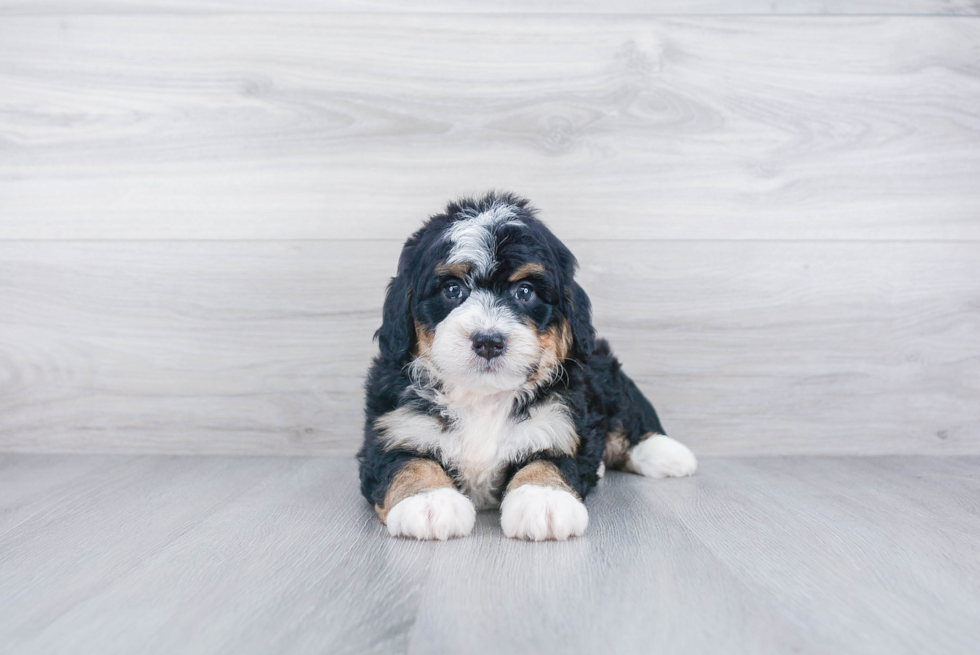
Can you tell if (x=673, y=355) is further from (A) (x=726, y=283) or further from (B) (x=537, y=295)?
(B) (x=537, y=295)

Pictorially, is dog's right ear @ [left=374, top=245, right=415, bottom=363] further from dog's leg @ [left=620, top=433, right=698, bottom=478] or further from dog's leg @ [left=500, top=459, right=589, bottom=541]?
dog's leg @ [left=620, top=433, right=698, bottom=478]

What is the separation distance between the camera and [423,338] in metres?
1.90

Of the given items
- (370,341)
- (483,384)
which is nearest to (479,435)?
(483,384)

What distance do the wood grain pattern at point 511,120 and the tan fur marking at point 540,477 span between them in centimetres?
119

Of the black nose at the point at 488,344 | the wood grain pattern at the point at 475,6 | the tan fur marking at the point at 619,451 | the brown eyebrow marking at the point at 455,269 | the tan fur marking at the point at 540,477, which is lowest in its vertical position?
the tan fur marking at the point at 619,451

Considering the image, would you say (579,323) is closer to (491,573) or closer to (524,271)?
(524,271)

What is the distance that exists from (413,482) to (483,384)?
297 mm

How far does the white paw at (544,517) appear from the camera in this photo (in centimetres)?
165

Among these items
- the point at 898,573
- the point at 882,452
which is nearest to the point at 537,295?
the point at 898,573

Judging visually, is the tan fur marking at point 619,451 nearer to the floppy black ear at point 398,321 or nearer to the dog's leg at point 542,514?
the dog's leg at point 542,514

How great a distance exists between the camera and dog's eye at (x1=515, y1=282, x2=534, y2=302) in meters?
1.87

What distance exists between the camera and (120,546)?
1.66 m

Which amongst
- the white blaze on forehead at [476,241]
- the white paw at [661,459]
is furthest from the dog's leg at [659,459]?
the white blaze on forehead at [476,241]

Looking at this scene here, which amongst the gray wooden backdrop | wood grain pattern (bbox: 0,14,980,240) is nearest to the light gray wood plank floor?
the gray wooden backdrop
